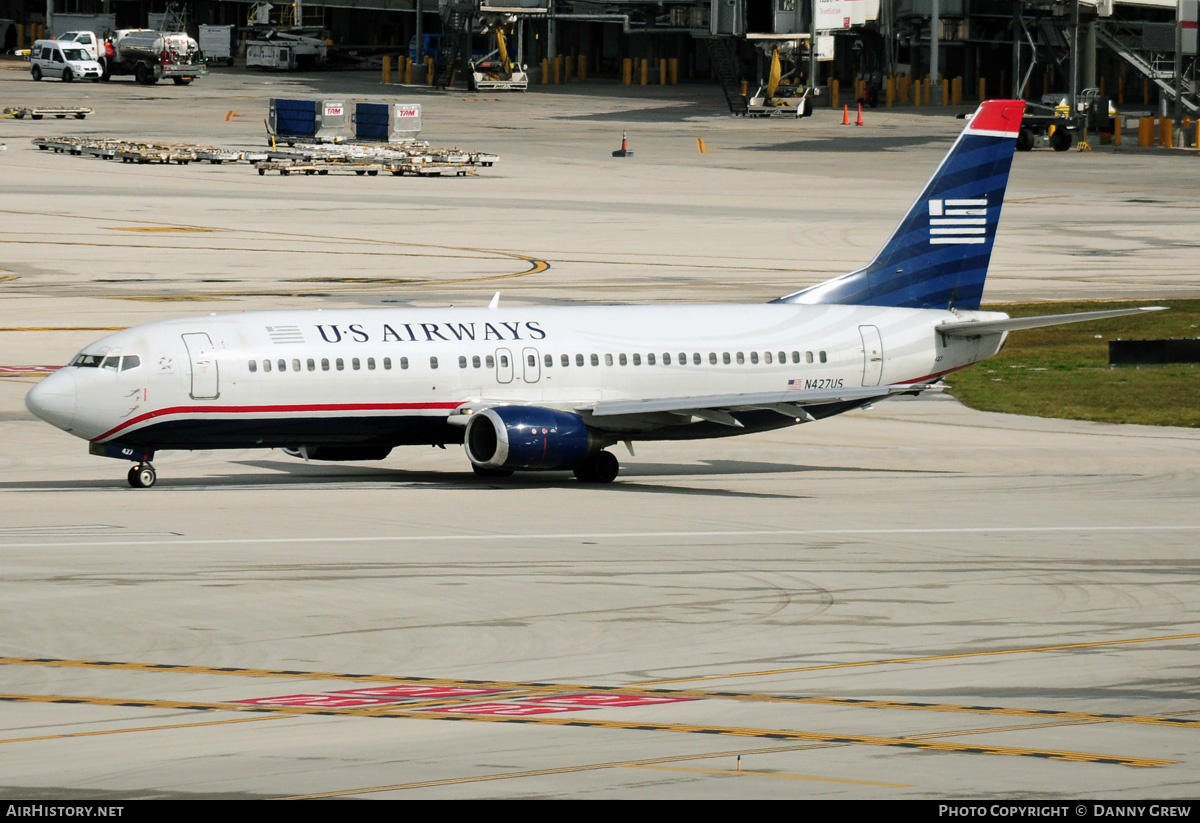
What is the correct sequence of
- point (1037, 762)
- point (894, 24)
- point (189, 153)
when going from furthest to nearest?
point (894, 24)
point (189, 153)
point (1037, 762)

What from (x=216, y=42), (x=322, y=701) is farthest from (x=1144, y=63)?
(x=322, y=701)

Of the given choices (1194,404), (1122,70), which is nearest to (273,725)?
(1194,404)

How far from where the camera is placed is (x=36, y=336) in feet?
186

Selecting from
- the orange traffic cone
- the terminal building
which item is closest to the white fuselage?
the orange traffic cone

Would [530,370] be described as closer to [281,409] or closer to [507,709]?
[281,409]

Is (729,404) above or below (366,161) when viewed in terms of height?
below

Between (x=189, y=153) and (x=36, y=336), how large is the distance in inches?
2171

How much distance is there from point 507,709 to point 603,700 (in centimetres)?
111

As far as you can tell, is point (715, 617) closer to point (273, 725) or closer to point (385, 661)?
point (385, 661)

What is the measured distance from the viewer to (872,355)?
41000mm

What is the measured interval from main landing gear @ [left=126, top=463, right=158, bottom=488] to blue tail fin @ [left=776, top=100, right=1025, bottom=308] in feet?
46.9

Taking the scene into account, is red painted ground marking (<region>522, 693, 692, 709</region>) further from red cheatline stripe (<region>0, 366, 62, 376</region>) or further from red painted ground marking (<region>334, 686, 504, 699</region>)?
red cheatline stripe (<region>0, 366, 62, 376</region>)

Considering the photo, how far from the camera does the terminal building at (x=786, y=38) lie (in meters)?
133

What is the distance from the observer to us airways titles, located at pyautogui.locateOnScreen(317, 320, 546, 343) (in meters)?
37.2
